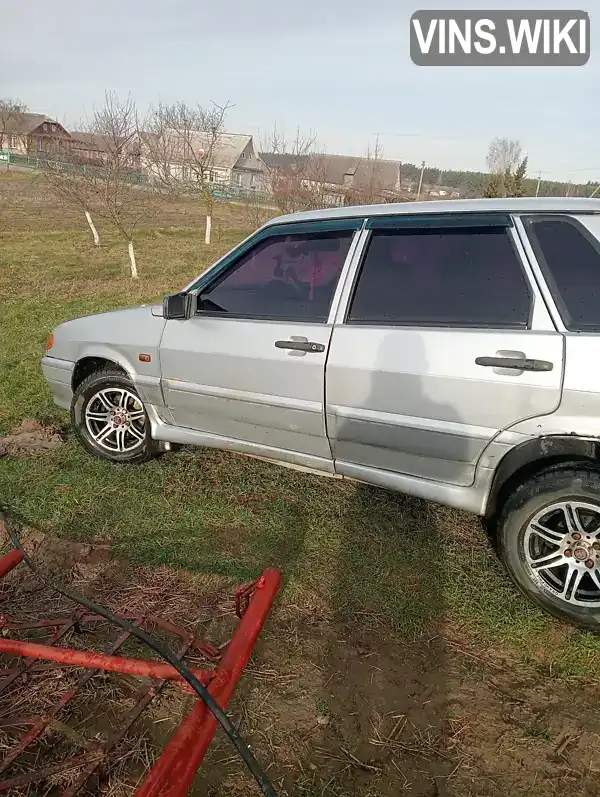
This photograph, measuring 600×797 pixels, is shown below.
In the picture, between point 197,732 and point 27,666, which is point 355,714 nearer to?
point 197,732

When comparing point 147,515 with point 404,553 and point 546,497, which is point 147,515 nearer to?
point 404,553

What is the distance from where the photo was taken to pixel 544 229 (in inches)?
106

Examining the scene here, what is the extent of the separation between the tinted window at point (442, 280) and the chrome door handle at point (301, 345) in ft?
0.77

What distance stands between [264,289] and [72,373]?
1744 mm

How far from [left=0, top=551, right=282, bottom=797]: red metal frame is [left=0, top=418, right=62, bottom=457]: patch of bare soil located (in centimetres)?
209

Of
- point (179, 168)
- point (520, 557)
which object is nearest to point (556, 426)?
point (520, 557)

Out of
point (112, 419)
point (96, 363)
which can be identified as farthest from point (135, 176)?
point (112, 419)

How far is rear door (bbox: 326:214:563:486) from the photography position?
2656mm

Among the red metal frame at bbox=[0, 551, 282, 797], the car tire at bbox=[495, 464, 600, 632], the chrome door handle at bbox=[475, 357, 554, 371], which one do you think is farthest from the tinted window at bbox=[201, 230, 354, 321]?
the red metal frame at bbox=[0, 551, 282, 797]

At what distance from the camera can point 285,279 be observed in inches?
136

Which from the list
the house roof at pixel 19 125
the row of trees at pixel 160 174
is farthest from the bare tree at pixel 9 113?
the row of trees at pixel 160 174

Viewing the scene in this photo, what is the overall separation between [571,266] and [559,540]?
1.31 m

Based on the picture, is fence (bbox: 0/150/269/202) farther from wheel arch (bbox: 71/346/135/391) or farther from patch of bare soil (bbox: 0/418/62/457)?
wheel arch (bbox: 71/346/135/391)

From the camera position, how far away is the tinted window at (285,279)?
3242mm
